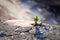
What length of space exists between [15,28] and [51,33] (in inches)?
33.4

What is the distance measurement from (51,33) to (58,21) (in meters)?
4.30

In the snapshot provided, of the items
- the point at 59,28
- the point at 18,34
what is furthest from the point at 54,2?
the point at 18,34

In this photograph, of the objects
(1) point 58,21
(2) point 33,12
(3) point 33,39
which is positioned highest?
(2) point 33,12

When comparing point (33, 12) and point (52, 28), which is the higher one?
point (33, 12)

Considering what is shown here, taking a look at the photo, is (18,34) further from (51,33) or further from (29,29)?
(51,33)

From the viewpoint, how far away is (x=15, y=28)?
3279 mm

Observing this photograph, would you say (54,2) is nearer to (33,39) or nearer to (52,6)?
(52,6)

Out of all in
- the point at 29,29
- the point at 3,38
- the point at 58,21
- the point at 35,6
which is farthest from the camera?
the point at 35,6

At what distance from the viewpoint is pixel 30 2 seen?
26.9 feet

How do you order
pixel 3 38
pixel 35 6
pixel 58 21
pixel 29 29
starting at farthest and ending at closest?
pixel 35 6
pixel 58 21
pixel 29 29
pixel 3 38

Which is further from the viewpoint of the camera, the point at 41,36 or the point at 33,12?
the point at 33,12

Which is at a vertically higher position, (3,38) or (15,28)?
(15,28)

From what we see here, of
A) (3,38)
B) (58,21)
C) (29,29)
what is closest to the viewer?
(3,38)

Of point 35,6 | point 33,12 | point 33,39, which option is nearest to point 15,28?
point 33,39
